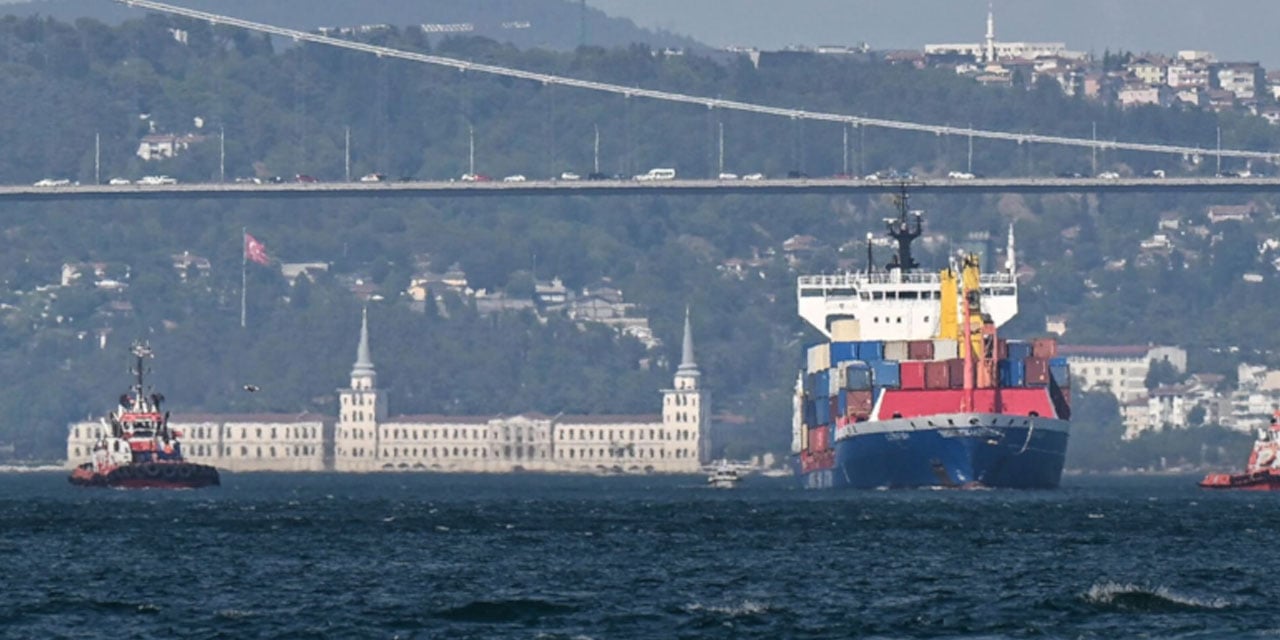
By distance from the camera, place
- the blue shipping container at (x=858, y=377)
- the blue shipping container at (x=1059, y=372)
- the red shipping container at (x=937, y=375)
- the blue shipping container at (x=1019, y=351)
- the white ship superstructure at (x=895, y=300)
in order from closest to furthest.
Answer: the red shipping container at (x=937, y=375)
the blue shipping container at (x=858, y=377)
the blue shipping container at (x=1019, y=351)
the blue shipping container at (x=1059, y=372)
the white ship superstructure at (x=895, y=300)

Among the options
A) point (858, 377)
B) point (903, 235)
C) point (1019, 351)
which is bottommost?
point (858, 377)

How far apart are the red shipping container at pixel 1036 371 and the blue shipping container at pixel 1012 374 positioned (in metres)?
0.16

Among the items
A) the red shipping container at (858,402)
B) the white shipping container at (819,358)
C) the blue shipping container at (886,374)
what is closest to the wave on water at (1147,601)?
the blue shipping container at (886,374)

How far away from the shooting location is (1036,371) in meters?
113

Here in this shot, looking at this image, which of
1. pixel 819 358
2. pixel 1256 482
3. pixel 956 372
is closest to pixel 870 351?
pixel 956 372

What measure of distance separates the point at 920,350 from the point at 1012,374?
350 cm

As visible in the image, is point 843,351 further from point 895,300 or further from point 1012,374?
point 1012,374

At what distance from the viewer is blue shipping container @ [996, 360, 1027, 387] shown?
4427 inches

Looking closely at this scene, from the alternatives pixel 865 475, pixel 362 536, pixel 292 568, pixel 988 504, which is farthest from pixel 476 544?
pixel 865 475

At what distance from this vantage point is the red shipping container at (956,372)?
112 metres

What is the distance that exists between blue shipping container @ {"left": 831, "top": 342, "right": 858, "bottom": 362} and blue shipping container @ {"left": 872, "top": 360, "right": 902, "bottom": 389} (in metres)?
3.05

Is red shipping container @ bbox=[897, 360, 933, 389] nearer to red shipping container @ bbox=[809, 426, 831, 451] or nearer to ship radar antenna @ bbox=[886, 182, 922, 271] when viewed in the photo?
red shipping container @ bbox=[809, 426, 831, 451]

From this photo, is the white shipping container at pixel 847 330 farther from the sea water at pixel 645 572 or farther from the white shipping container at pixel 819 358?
the sea water at pixel 645 572

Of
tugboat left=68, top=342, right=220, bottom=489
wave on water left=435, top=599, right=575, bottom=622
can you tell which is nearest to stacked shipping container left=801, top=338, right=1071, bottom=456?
tugboat left=68, top=342, right=220, bottom=489
